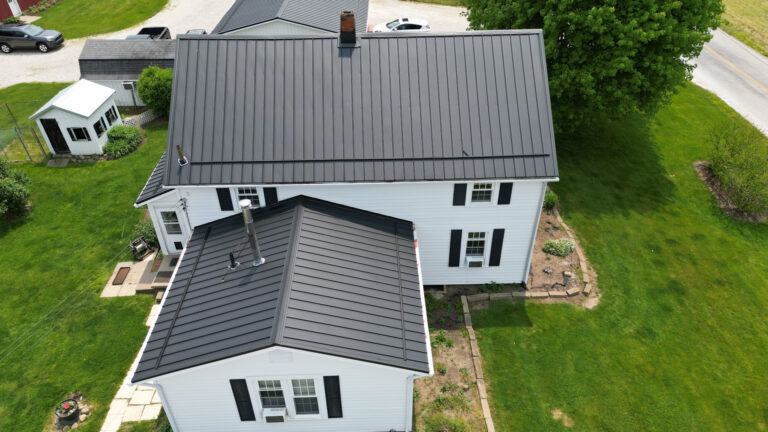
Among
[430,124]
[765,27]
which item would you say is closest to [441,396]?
[430,124]

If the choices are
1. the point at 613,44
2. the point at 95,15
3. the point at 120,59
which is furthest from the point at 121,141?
the point at 613,44

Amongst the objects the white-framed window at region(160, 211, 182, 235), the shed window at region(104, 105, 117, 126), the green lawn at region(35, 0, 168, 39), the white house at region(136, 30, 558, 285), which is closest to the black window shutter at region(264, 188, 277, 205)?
the white house at region(136, 30, 558, 285)

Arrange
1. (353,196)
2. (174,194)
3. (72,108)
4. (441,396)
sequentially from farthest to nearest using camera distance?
(72,108), (174,194), (353,196), (441,396)

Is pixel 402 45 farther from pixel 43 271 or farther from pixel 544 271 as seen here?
pixel 43 271

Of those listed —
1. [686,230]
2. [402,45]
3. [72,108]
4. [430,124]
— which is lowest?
[686,230]

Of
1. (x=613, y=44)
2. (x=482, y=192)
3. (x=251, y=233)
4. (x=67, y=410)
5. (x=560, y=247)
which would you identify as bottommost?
(x=560, y=247)

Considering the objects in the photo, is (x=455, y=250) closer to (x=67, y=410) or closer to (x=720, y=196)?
(x=67, y=410)

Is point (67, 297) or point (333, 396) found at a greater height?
point (333, 396)
